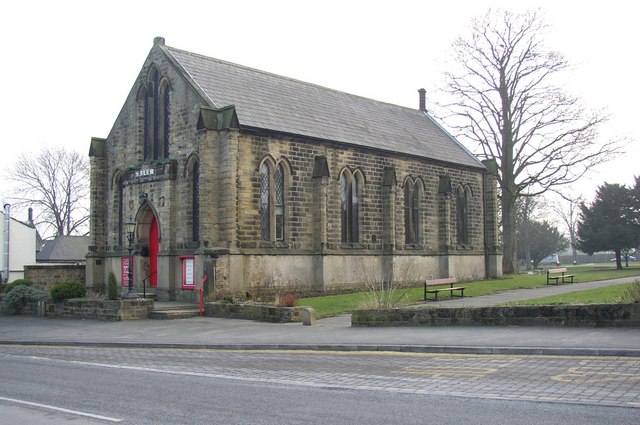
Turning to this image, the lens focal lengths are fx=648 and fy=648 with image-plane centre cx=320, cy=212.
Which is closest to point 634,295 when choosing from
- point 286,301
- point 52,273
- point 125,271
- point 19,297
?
point 286,301

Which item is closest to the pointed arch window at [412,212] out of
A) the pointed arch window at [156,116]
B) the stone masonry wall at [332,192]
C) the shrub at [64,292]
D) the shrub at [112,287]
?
the stone masonry wall at [332,192]

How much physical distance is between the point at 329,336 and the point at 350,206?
15339mm

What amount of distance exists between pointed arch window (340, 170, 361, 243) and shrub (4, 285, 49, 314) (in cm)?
1338

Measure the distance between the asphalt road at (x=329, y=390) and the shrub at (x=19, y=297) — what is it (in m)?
13.9

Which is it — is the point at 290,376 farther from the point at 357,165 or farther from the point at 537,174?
the point at 537,174

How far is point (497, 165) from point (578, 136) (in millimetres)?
5158

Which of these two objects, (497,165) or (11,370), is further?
(497,165)

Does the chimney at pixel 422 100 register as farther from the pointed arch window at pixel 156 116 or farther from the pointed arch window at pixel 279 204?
the pointed arch window at pixel 156 116

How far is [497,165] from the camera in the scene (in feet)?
136

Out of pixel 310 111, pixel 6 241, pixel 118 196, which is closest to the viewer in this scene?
pixel 118 196

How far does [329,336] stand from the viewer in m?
15.9

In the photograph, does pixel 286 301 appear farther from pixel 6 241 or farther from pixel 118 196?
pixel 6 241

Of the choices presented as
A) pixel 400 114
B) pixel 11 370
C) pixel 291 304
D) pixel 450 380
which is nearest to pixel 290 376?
pixel 450 380

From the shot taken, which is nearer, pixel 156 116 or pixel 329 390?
pixel 329 390
